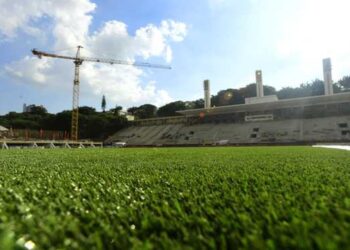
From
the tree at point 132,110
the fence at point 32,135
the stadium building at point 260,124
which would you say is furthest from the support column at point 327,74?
the tree at point 132,110

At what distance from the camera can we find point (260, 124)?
2138 inches

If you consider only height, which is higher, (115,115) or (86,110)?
(86,110)

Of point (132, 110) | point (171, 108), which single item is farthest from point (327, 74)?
point (132, 110)

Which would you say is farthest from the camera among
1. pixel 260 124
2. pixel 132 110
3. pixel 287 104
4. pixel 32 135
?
pixel 132 110

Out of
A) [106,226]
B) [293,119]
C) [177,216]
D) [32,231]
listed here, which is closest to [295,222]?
[177,216]

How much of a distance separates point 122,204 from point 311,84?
75879mm

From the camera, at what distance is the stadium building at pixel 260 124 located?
46156 millimetres

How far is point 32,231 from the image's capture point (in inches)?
47.8

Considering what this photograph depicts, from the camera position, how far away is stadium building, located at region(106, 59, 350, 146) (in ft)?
151

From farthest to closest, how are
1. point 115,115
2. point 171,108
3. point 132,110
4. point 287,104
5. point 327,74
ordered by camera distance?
point 132,110
point 171,108
point 115,115
point 327,74
point 287,104

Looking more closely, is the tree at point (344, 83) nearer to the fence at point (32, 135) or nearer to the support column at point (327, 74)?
the support column at point (327, 74)

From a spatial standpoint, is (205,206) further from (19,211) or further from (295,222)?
(19,211)

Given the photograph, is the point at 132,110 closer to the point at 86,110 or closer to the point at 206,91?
the point at 86,110

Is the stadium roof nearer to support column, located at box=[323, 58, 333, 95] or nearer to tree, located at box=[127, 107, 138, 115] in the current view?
support column, located at box=[323, 58, 333, 95]
